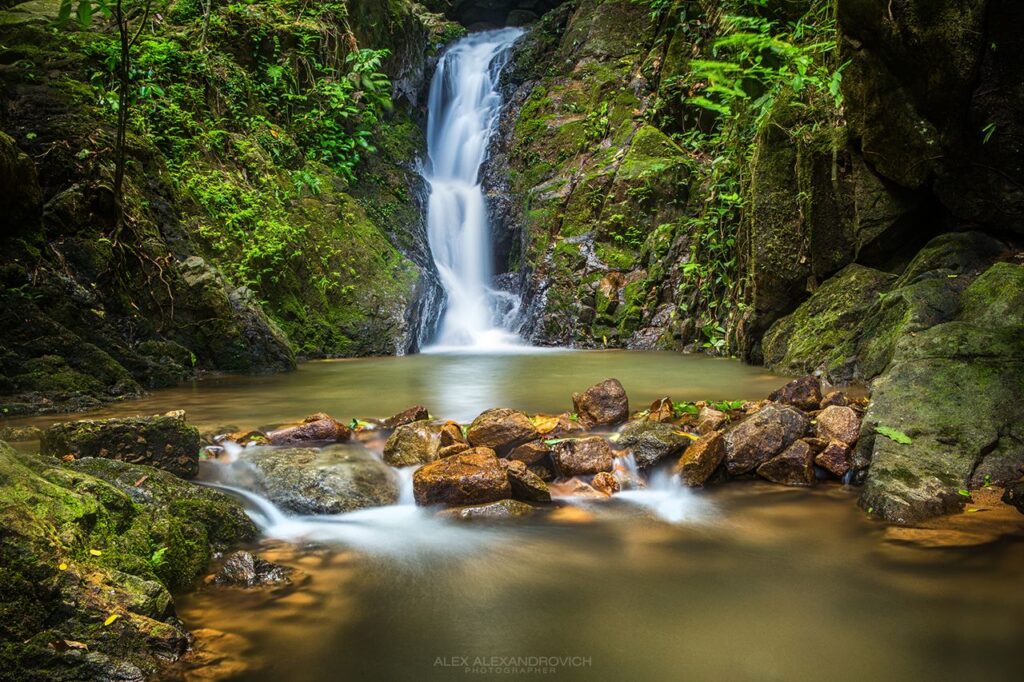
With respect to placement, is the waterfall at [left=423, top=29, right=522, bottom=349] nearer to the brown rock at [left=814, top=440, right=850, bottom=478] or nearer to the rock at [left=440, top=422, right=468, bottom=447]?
the rock at [left=440, top=422, right=468, bottom=447]

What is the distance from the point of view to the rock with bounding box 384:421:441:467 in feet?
13.1

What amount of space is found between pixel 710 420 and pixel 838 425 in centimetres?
82

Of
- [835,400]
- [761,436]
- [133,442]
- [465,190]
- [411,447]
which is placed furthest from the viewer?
[465,190]

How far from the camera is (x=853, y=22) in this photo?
521 cm

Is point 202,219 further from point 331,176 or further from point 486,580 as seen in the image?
point 486,580

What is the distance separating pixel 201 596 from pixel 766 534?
2476 millimetres

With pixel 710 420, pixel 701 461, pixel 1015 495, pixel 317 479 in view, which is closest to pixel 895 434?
pixel 1015 495

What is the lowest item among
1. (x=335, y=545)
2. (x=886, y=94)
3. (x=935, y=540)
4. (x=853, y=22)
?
(x=335, y=545)

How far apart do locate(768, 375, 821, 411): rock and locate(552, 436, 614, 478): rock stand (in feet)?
4.97

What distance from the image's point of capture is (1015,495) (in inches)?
112

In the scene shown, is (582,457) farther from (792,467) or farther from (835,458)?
(835,458)

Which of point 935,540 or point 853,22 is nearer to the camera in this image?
point 935,540

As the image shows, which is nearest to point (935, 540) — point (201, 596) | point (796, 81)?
point (201, 596)

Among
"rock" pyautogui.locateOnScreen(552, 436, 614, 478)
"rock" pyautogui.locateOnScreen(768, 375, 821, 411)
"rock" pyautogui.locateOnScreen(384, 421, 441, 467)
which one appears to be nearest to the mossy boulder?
"rock" pyautogui.locateOnScreen(384, 421, 441, 467)
